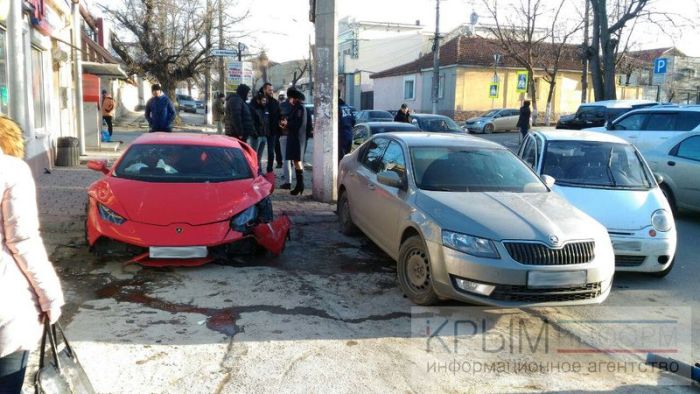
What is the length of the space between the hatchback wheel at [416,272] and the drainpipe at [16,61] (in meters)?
7.30

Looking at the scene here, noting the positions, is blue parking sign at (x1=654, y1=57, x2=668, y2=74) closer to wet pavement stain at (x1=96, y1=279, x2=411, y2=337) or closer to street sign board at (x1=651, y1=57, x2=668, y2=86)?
street sign board at (x1=651, y1=57, x2=668, y2=86)

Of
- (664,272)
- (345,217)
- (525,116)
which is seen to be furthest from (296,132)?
(525,116)

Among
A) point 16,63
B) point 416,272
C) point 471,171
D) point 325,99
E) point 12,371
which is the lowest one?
point 416,272

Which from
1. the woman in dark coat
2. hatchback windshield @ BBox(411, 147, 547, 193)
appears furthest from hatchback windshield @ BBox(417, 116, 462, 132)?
hatchback windshield @ BBox(411, 147, 547, 193)

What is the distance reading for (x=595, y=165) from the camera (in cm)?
727

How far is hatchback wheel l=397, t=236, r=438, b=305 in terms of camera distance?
5.05m

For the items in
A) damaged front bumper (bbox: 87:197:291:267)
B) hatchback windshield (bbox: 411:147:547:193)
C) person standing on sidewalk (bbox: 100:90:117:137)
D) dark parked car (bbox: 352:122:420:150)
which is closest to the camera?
damaged front bumper (bbox: 87:197:291:267)

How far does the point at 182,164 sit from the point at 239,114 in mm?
4378

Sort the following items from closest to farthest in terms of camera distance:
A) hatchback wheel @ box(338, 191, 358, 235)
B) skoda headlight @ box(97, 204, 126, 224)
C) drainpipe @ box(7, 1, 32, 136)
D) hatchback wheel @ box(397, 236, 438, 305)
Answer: hatchback wheel @ box(397, 236, 438, 305), skoda headlight @ box(97, 204, 126, 224), hatchback wheel @ box(338, 191, 358, 235), drainpipe @ box(7, 1, 32, 136)

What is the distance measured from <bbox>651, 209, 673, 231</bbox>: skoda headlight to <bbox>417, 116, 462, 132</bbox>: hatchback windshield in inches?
350

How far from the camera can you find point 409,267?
17.5 feet

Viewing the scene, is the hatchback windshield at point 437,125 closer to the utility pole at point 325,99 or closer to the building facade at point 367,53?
the utility pole at point 325,99

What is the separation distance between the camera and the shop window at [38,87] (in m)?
12.3

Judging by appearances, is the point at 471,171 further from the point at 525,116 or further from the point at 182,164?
the point at 525,116
